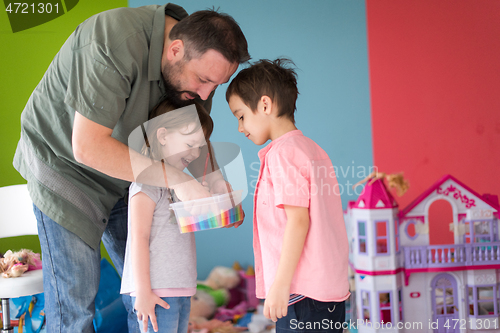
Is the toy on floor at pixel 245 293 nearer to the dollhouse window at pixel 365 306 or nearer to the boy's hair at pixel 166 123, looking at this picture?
the dollhouse window at pixel 365 306

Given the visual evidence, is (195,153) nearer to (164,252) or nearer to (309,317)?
(164,252)

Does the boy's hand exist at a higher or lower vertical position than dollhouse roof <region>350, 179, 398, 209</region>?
lower

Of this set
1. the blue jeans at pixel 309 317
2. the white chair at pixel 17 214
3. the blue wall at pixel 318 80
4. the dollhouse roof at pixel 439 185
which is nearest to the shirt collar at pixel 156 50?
the blue jeans at pixel 309 317

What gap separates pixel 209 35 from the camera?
0.75m

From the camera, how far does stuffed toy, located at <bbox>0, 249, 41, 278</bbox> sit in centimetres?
123

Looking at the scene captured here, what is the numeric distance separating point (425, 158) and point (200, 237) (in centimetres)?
112

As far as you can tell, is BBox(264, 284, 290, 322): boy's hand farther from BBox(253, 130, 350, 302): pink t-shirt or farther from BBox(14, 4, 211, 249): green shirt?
BBox(14, 4, 211, 249): green shirt

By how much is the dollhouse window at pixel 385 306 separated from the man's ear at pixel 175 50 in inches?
40.8

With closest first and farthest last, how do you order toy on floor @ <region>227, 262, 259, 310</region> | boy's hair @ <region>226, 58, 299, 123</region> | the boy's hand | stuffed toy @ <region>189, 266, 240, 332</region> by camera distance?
the boy's hand
boy's hair @ <region>226, 58, 299, 123</region>
stuffed toy @ <region>189, 266, 240, 332</region>
toy on floor @ <region>227, 262, 259, 310</region>

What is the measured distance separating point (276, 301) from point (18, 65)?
1.81 meters

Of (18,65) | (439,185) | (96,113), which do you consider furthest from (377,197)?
(18,65)

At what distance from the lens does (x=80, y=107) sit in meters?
0.68

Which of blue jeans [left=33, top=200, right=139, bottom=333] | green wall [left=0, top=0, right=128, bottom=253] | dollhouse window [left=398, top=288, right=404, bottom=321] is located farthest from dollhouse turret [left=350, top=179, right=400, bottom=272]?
green wall [left=0, top=0, right=128, bottom=253]

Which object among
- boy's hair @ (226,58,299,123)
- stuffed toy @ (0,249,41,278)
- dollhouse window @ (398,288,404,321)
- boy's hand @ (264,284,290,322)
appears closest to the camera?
boy's hand @ (264,284,290,322)
